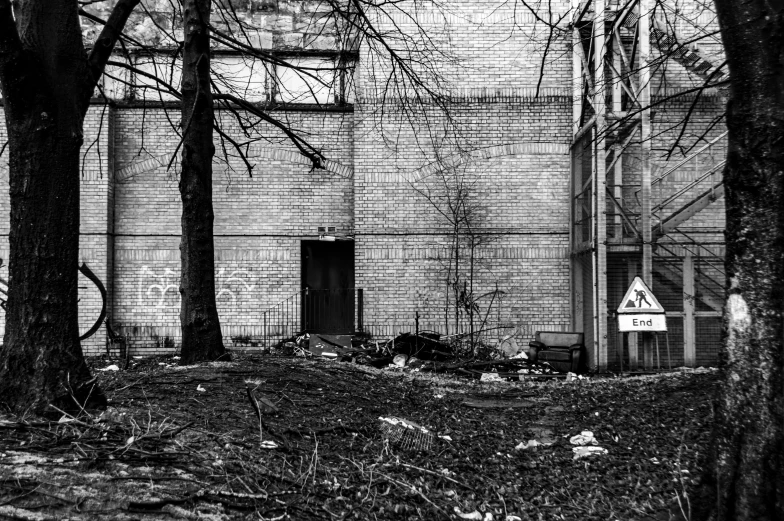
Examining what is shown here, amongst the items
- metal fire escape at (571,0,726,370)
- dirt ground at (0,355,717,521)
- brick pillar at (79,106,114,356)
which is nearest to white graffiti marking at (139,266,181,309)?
brick pillar at (79,106,114,356)

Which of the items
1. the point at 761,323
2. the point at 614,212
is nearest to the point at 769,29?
the point at 761,323

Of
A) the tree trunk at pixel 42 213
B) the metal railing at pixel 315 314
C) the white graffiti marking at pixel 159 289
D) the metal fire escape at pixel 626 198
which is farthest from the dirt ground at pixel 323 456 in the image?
the white graffiti marking at pixel 159 289

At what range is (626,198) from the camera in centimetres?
1480

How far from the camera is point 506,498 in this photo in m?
4.60

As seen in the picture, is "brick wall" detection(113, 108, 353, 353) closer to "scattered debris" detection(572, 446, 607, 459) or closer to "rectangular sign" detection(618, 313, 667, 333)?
"rectangular sign" detection(618, 313, 667, 333)

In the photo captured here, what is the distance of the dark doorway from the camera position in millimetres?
15719

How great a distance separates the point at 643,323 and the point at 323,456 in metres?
9.54

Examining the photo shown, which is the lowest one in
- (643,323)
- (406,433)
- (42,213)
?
(406,433)

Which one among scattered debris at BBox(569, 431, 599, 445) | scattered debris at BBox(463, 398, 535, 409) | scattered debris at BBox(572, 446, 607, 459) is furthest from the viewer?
scattered debris at BBox(463, 398, 535, 409)

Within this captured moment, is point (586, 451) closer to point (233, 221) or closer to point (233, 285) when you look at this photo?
point (233, 285)

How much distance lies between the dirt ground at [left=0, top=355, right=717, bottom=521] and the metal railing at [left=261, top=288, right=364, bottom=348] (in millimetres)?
7861

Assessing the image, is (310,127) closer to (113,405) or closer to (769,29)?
(113,405)

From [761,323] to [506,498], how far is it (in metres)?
2.16

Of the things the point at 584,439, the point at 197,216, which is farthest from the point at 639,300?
the point at 197,216
